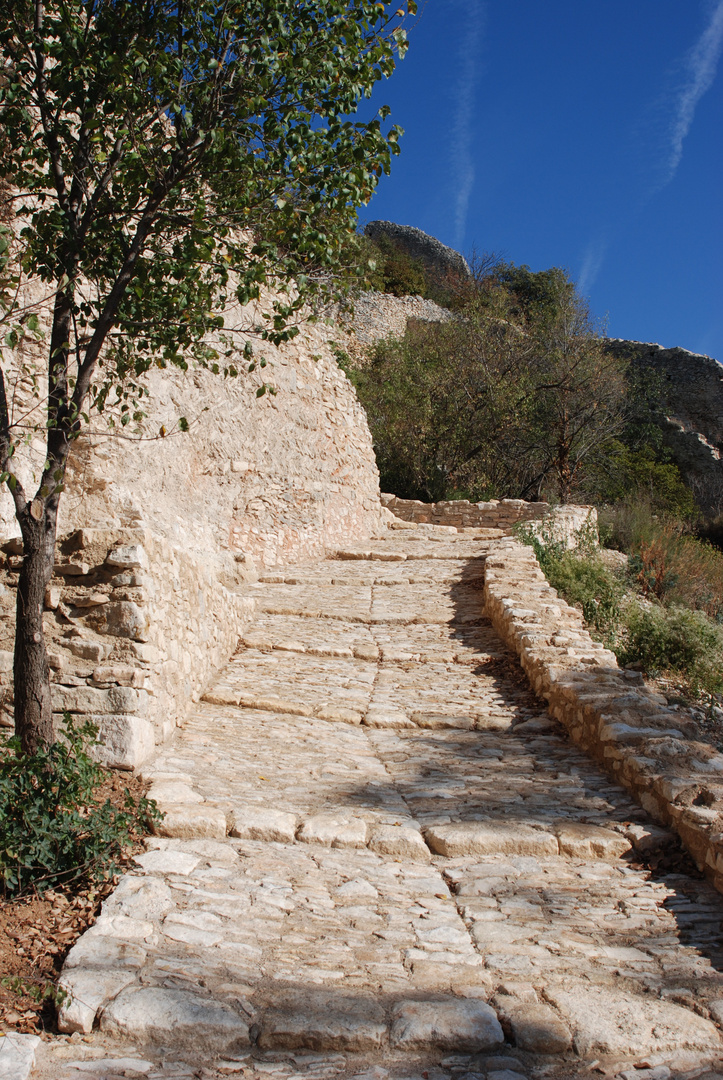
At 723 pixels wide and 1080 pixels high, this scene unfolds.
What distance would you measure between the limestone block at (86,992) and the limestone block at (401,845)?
1409 millimetres

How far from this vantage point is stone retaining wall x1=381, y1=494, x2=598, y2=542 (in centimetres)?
1486

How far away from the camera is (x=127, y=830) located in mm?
3145

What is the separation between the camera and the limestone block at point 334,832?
3.46 metres

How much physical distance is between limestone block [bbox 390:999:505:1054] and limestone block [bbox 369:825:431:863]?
1197mm

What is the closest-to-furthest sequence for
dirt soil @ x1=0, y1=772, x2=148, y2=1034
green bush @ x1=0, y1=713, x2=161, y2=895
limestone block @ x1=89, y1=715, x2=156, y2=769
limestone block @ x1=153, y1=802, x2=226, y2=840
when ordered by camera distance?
dirt soil @ x1=0, y1=772, x2=148, y2=1034, green bush @ x1=0, y1=713, x2=161, y2=895, limestone block @ x1=153, y1=802, x2=226, y2=840, limestone block @ x1=89, y1=715, x2=156, y2=769

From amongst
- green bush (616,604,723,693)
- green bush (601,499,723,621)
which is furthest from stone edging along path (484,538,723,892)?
green bush (601,499,723,621)

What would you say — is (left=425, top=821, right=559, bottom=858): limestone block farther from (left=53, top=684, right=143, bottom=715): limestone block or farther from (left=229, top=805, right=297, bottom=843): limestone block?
(left=53, top=684, right=143, bottom=715): limestone block

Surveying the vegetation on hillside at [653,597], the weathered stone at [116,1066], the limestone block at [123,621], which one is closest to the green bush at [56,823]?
the weathered stone at [116,1066]

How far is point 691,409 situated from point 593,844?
87.3 feet

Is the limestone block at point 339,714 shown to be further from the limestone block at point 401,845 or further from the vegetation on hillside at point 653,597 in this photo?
the vegetation on hillside at point 653,597

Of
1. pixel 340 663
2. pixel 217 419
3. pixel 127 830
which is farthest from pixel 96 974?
pixel 217 419

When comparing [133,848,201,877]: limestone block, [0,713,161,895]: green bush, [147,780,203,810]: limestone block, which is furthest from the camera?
[147,780,203,810]: limestone block

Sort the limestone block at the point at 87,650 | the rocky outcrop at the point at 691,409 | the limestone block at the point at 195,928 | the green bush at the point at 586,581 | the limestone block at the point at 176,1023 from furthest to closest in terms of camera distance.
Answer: the rocky outcrop at the point at 691,409 → the green bush at the point at 586,581 → the limestone block at the point at 87,650 → the limestone block at the point at 195,928 → the limestone block at the point at 176,1023

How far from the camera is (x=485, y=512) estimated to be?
52.5 feet
